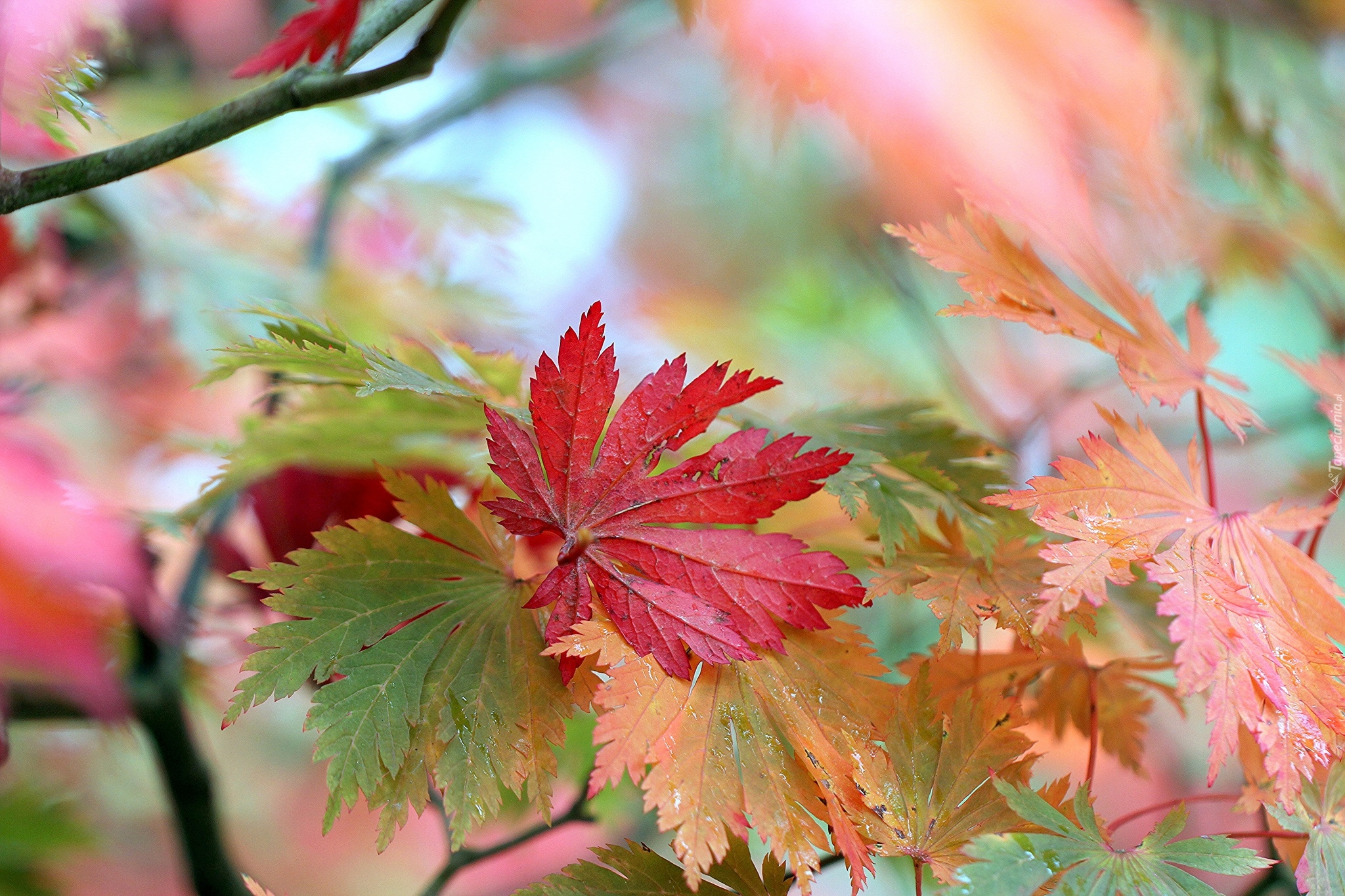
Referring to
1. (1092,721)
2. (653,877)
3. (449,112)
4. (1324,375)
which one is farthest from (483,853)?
(449,112)

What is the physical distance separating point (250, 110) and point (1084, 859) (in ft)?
0.92

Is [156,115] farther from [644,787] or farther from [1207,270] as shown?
[1207,270]

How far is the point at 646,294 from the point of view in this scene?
135 centimetres

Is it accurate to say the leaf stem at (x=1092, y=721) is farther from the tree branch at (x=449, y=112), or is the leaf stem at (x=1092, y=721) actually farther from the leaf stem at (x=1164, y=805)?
the tree branch at (x=449, y=112)

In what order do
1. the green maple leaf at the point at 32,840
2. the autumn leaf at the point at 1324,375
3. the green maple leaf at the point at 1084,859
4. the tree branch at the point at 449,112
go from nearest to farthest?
the green maple leaf at the point at 1084,859 → the autumn leaf at the point at 1324,375 → the green maple leaf at the point at 32,840 → the tree branch at the point at 449,112

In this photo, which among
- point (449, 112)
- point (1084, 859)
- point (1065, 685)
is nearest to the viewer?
point (1084, 859)

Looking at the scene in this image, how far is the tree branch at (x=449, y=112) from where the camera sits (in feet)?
2.12

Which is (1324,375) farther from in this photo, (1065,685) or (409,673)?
(409,673)

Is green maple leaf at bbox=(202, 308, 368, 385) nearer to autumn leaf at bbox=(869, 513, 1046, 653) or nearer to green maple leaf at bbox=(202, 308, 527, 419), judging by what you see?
green maple leaf at bbox=(202, 308, 527, 419)

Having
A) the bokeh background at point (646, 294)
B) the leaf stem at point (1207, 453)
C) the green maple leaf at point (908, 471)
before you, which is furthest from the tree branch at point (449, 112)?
the leaf stem at point (1207, 453)

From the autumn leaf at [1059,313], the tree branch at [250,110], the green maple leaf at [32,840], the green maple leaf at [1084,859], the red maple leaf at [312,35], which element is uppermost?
the red maple leaf at [312,35]

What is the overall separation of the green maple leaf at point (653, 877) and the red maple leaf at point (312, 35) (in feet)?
0.80

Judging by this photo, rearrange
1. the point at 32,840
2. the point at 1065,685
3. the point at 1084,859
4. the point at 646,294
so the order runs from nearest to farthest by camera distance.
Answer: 1. the point at 1084,859
2. the point at 1065,685
3. the point at 32,840
4. the point at 646,294

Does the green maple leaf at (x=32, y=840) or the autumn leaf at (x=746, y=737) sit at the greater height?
the autumn leaf at (x=746, y=737)
